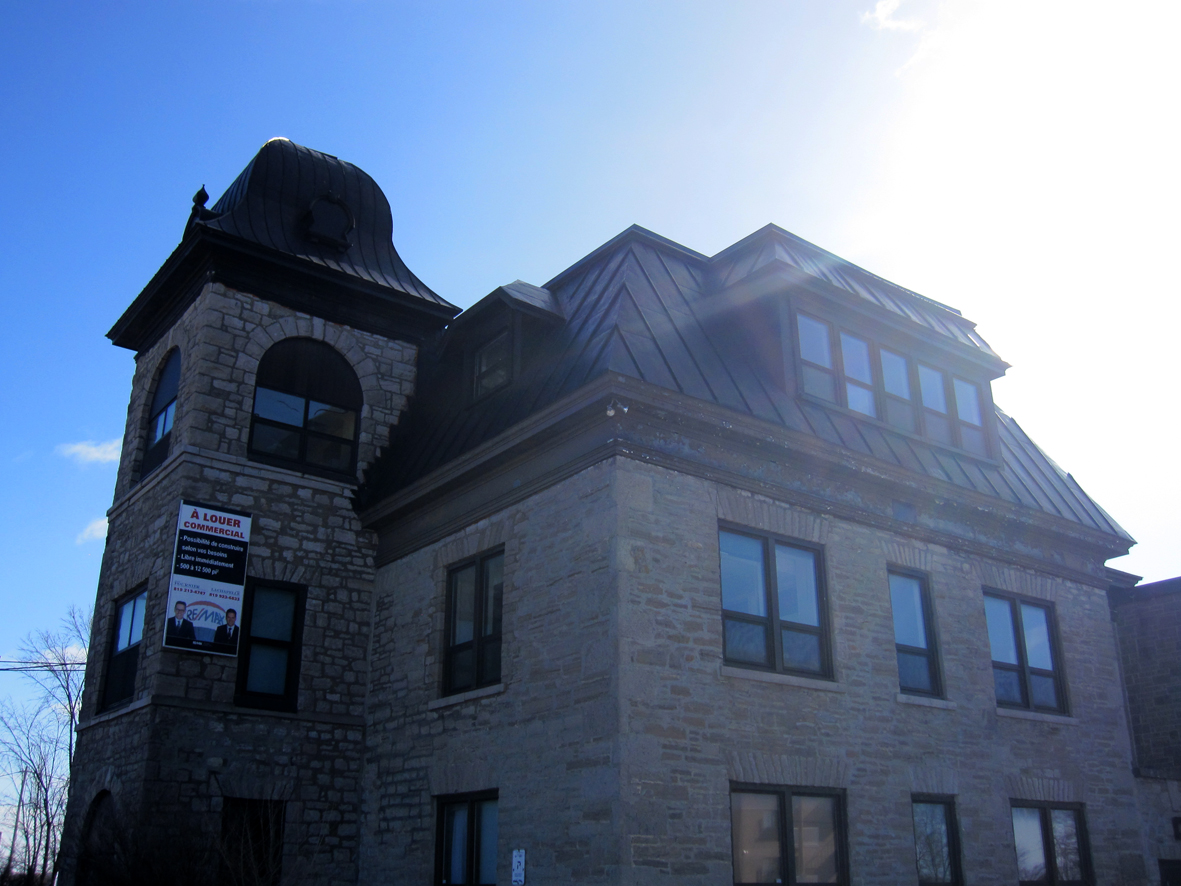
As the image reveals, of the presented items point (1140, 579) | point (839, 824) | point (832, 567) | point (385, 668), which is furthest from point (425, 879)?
point (1140, 579)

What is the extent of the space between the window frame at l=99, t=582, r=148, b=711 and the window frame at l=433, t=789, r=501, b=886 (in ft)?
16.0

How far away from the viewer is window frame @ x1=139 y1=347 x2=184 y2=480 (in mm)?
17188

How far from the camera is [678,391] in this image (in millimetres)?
13016

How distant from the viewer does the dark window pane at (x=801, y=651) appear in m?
13.5

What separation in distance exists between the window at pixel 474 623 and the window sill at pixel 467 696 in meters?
0.19

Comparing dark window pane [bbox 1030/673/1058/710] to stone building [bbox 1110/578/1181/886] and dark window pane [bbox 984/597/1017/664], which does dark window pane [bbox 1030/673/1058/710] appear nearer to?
dark window pane [bbox 984/597/1017/664]

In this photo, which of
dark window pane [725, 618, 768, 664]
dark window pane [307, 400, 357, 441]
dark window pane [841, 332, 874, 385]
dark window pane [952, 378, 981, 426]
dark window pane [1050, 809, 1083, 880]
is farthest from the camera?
dark window pane [952, 378, 981, 426]

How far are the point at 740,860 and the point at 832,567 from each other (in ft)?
13.4

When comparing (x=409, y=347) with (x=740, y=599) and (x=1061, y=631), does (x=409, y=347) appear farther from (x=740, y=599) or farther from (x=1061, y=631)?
(x=1061, y=631)

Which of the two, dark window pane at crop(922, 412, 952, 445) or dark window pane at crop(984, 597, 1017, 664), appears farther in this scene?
dark window pane at crop(922, 412, 952, 445)

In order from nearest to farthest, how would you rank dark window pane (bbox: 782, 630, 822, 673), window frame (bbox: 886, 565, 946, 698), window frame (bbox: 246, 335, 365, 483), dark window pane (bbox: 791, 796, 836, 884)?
dark window pane (bbox: 791, 796, 836, 884)
dark window pane (bbox: 782, 630, 822, 673)
window frame (bbox: 886, 565, 946, 698)
window frame (bbox: 246, 335, 365, 483)

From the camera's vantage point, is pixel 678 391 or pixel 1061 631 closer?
pixel 678 391

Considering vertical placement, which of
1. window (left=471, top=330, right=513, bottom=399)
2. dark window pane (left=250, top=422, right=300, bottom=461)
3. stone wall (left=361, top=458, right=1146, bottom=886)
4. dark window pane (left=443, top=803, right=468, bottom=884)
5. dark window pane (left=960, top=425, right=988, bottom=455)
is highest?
window (left=471, top=330, right=513, bottom=399)

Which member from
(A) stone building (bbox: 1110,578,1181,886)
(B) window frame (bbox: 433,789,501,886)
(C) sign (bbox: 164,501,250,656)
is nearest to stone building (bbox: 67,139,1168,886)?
(B) window frame (bbox: 433,789,501,886)
